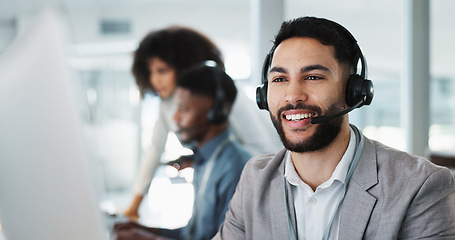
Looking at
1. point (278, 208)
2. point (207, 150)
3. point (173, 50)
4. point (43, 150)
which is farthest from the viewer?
point (173, 50)

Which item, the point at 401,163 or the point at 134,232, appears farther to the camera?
the point at 134,232

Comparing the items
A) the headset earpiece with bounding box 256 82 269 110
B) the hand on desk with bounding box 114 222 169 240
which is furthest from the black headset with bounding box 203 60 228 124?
the headset earpiece with bounding box 256 82 269 110

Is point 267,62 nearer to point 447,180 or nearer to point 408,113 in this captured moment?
point 447,180

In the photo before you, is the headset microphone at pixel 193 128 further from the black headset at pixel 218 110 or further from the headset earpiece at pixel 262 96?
the headset earpiece at pixel 262 96

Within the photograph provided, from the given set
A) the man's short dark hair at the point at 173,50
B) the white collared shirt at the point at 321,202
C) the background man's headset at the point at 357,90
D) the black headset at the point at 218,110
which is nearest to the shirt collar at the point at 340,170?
the white collared shirt at the point at 321,202

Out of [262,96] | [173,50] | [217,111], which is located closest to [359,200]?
[262,96]

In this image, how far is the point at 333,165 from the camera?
3.38 ft

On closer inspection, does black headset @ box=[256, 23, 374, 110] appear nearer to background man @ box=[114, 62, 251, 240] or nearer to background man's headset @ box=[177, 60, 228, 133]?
background man @ box=[114, 62, 251, 240]

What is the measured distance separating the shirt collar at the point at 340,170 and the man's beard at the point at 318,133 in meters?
0.06

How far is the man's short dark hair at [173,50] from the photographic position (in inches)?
86.5

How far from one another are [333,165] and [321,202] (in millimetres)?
93

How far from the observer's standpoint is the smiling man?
0.93 meters

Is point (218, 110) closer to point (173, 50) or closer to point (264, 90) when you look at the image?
point (173, 50)

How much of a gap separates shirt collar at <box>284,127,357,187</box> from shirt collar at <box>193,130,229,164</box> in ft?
2.13
